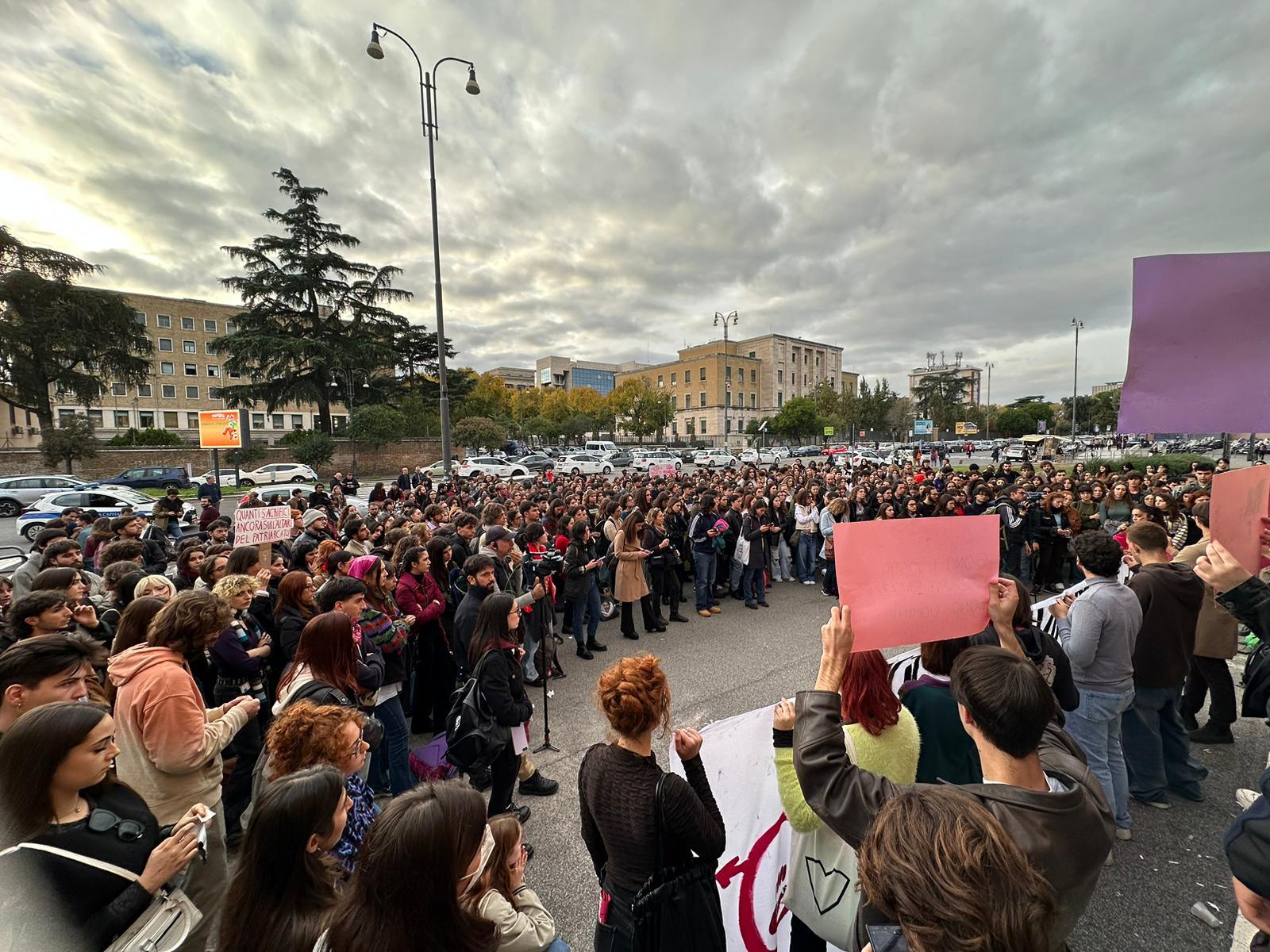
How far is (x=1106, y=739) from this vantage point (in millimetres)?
3244

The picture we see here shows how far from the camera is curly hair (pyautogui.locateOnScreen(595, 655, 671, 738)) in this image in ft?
6.49

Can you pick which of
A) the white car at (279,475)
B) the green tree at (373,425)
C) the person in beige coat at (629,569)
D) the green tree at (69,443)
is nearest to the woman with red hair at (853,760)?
the person in beige coat at (629,569)

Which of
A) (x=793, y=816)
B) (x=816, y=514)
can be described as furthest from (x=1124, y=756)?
(x=816, y=514)

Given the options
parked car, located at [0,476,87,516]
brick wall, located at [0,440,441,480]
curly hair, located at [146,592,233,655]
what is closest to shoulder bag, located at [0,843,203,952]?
curly hair, located at [146,592,233,655]

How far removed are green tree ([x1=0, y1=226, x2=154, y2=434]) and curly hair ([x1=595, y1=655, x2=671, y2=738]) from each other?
48.2 m

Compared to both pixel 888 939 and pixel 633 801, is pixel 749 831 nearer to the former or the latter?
pixel 633 801

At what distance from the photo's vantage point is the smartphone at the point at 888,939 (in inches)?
42.9

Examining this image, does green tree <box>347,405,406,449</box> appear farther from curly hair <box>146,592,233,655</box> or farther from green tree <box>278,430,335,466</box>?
curly hair <box>146,592,233,655</box>

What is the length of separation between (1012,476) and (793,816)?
1511 centimetres

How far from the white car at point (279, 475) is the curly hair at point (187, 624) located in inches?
1207

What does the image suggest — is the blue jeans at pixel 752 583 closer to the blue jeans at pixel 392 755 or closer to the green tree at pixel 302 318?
the blue jeans at pixel 392 755

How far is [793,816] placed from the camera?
1.90m

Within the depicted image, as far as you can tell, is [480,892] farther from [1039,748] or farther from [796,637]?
[796,637]

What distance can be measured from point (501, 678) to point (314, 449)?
37.4m
